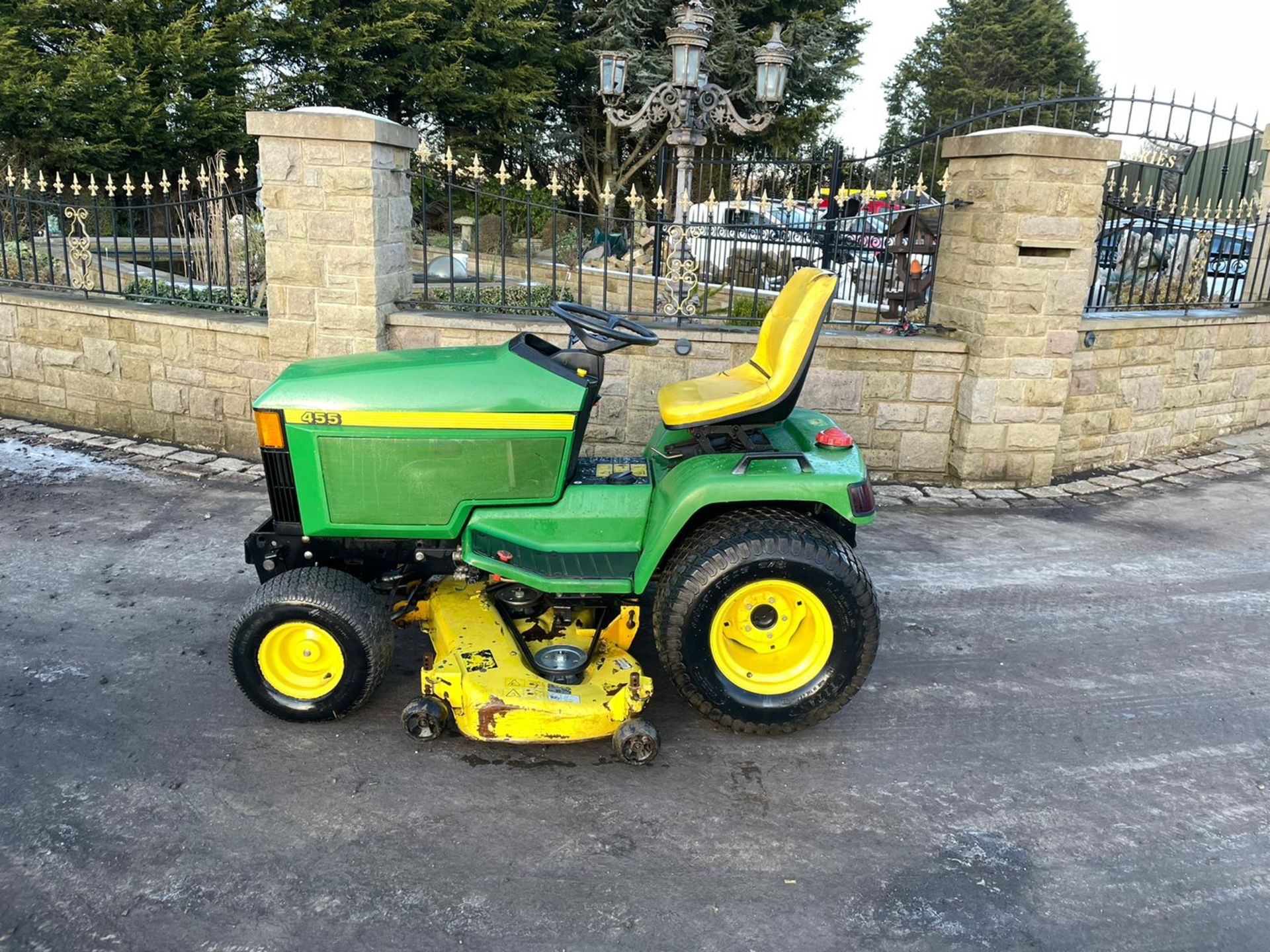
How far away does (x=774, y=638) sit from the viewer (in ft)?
11.2

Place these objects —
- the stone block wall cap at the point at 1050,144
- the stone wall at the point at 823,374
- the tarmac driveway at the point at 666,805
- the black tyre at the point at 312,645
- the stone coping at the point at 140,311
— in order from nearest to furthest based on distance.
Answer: the tarmac driveway at the point at 666,805 → the black tyre at the point at 312,645 → the stone block wall cap at the point at 1050,144 → the stone wall at the point at 823,374 → the stone coping at the point at 140,311

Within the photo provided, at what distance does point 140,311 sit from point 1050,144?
6005mm

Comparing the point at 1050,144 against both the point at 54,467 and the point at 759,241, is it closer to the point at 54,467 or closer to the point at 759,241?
the point at 759,241

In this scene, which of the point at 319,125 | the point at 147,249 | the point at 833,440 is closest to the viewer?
the point at 833,440

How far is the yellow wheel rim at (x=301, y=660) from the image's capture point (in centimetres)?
329

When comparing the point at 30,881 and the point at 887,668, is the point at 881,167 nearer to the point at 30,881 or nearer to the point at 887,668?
the point at 887,668

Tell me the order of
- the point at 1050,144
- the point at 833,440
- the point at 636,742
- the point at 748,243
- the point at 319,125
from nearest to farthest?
the point at 636,742 < the point at 833,440 < the point at 319,125 < the point at 1050,144 < the point at 748,243

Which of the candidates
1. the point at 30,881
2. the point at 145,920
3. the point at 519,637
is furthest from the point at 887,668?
the point at 30,881

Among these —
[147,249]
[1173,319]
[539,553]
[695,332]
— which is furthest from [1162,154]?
[147,249]

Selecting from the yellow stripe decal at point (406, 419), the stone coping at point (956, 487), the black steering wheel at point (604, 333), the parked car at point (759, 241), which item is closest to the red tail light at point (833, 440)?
the black steering wheel at point (604, 333)

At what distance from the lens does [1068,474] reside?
6.73 metres

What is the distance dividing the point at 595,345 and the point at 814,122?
1961 centimetres

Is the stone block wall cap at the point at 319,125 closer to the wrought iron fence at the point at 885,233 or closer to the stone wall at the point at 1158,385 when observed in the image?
the wrought iron fence at the point at 885,233

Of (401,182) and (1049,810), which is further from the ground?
(401,182)
